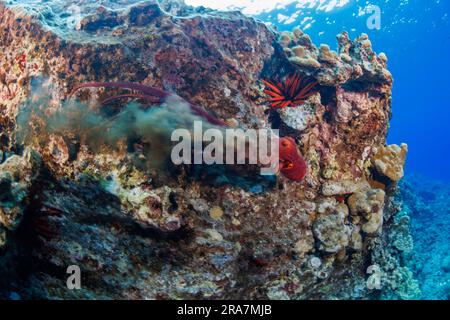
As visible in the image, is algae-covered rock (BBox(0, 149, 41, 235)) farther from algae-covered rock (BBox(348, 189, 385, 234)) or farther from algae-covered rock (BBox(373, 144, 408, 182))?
algae-covered rock (BBox(373, 144, 408, 182))

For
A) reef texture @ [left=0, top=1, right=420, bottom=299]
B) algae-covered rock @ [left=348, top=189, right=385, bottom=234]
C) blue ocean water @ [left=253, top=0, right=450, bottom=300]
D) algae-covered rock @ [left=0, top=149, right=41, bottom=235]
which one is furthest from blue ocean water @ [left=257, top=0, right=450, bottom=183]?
algae-covered rock @ [left=0, top=149, right=41, bottom=235]

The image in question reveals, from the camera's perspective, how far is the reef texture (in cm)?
349

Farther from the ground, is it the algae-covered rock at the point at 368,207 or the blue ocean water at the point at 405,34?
the blue ocean water at the point at 405,34

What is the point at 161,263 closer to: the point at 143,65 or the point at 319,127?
the point at 143,65

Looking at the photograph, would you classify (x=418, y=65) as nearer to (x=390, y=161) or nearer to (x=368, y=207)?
(x=390, y=161)

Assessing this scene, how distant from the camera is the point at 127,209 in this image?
3363 mm

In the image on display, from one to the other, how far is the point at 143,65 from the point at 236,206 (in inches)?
99.2

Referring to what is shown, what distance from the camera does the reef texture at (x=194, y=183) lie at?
3494mm

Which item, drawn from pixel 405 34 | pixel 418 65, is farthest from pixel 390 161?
pixel 418 65

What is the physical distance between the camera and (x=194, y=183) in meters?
3.89

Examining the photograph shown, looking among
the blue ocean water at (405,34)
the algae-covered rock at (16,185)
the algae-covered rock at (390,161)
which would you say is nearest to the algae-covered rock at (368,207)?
the algae-covered rock at (390,161)

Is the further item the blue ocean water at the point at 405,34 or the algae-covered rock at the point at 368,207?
the blue ocean water at the point at 405,34

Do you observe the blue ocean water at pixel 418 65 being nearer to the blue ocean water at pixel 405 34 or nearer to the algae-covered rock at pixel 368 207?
the blue ocean water at pixel 405 34
